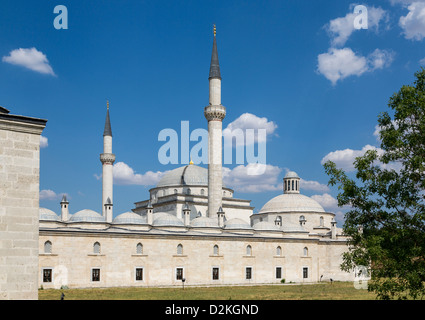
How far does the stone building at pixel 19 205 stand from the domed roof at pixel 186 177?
41107 millimetres

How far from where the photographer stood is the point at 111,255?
113ft

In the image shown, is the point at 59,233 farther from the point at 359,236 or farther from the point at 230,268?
the point at 359,236

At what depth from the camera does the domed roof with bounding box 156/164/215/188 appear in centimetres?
5212

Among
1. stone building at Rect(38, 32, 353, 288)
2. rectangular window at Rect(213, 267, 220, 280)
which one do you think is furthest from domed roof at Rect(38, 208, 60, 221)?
rectangular window at Rect(213, 267, 220, 280)

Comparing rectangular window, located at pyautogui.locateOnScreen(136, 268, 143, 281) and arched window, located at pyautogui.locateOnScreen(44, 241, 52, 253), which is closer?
arched window, located at pyautogui.locateOnScreen(44, 241, 52, 253)

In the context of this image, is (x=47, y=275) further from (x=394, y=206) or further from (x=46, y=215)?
(x=394, y=206)

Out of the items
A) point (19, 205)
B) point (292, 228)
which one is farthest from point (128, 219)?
point (19, 205)

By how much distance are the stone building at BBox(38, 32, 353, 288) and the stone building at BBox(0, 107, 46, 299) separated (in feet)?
74.6

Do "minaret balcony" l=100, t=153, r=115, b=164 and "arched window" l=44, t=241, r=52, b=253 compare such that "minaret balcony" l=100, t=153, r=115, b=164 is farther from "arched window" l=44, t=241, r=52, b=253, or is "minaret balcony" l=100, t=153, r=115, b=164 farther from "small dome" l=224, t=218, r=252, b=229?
"arched window" l=44, t=241, r=52, b=253

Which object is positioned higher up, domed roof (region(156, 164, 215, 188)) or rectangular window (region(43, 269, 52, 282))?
domed roof (region(156, 164, 215, 188))

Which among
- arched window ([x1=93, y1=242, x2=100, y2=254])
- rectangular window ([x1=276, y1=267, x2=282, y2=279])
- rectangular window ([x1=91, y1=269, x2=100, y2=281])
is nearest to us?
rectangular window ([x1=91, y1=269, x2=100, y2=281])

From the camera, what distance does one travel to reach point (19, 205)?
10.5m

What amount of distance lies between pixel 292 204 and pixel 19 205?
4574 cm
